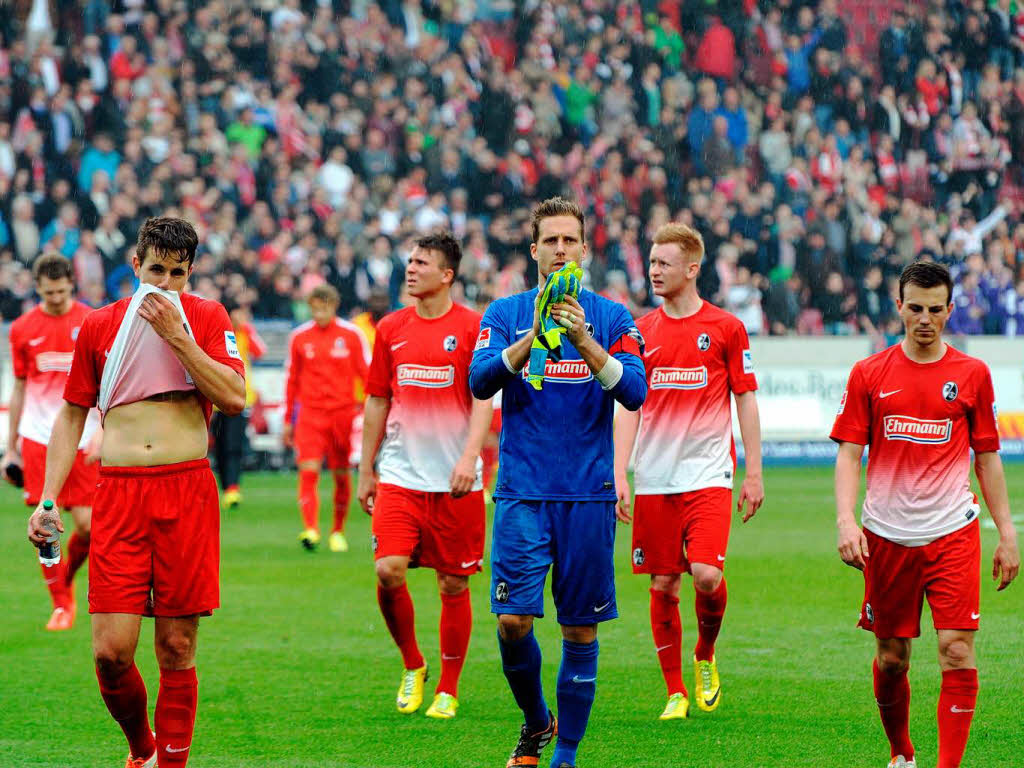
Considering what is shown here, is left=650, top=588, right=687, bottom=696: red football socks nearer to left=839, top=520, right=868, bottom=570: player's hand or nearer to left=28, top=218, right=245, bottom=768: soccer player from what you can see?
left=839, top=520, right=868, bottom=570: player's hand

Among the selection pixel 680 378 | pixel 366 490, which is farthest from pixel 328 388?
pixel 680 378

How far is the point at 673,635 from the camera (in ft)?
25.2

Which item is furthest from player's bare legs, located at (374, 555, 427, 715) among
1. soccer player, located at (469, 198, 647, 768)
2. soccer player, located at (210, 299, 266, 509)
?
soccer player, located at (210, 299, 266, 509)

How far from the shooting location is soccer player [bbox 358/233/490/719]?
7.77 meters

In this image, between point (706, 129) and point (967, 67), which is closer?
point (706, 129)

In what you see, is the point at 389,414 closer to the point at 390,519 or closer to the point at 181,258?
the point at 390,519

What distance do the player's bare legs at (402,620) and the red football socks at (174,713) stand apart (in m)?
2.02

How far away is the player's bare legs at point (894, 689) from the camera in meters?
6.21

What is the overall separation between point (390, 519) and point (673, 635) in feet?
4.84

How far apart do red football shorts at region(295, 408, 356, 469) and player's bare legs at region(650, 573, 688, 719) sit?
6.94 m

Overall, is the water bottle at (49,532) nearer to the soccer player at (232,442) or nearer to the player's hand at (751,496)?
the player's hand at (751,496)

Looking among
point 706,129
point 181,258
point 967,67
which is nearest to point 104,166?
point 706,129

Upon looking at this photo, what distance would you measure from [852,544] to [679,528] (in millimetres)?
1786

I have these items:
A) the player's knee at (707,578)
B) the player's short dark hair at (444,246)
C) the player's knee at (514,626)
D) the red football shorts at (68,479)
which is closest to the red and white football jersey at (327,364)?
the red football shorts at (68,479)
